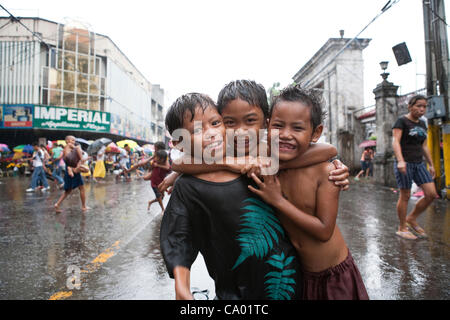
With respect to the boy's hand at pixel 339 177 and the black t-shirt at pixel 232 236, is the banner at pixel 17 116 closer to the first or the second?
the black t-shirt at pixel 232 236

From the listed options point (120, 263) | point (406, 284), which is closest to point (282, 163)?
point (406, 284)

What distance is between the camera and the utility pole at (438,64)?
7168mm

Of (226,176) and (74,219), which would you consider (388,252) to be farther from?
(74,219)

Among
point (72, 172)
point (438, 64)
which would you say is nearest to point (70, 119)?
point (72, 172)

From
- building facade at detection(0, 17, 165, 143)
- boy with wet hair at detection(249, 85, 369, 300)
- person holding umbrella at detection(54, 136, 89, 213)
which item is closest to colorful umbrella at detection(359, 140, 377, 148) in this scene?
building facade at detection(0, 17, 165, 143)

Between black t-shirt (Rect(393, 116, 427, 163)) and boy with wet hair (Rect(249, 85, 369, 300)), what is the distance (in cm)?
323

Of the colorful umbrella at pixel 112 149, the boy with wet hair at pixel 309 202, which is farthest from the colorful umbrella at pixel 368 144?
the boy with wet hair at pixel 309 202

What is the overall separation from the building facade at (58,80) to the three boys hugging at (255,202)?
66.8 ft

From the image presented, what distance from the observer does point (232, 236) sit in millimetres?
1190

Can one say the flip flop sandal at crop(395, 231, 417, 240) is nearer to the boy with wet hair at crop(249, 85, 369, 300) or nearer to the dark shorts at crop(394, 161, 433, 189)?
the dark shorts at crop(394, 161, 433, 189)
